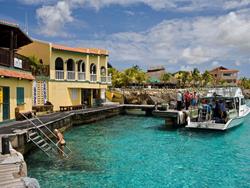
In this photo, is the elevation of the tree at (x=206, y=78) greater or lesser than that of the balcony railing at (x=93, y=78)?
greater

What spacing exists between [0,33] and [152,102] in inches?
1138

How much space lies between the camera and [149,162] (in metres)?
13.4

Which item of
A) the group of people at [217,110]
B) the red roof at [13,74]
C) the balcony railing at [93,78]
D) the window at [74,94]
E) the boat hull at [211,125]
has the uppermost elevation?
the balcony railing at [93,78]

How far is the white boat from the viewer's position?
21.8 m

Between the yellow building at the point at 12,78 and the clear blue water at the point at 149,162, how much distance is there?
173 inches

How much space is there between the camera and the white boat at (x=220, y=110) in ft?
71.5

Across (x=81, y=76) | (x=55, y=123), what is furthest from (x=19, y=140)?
(x=81, y=76)

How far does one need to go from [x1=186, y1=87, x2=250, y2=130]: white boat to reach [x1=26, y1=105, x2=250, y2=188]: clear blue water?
107cm

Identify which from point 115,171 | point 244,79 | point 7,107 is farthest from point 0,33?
point 244,79

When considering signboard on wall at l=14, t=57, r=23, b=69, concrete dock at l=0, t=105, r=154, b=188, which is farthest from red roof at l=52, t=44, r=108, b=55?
signboard on wall at l=14, t=57, r=23, b=69

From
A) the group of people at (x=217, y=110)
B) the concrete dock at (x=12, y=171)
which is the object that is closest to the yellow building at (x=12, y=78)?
the concrete dock at (x=12, y=171)

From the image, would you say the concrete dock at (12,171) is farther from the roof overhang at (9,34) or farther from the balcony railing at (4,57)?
the roof overhang at (9,34)

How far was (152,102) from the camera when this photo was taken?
44562 mm

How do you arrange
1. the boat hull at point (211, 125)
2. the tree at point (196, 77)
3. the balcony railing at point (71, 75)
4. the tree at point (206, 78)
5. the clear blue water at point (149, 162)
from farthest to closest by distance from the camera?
the tree at point (206, 78), the tree at point (196, 77), the balcony railing at point (71, 75), the boat hull at point (211, 125), the clear blue water at point (149, 162)
